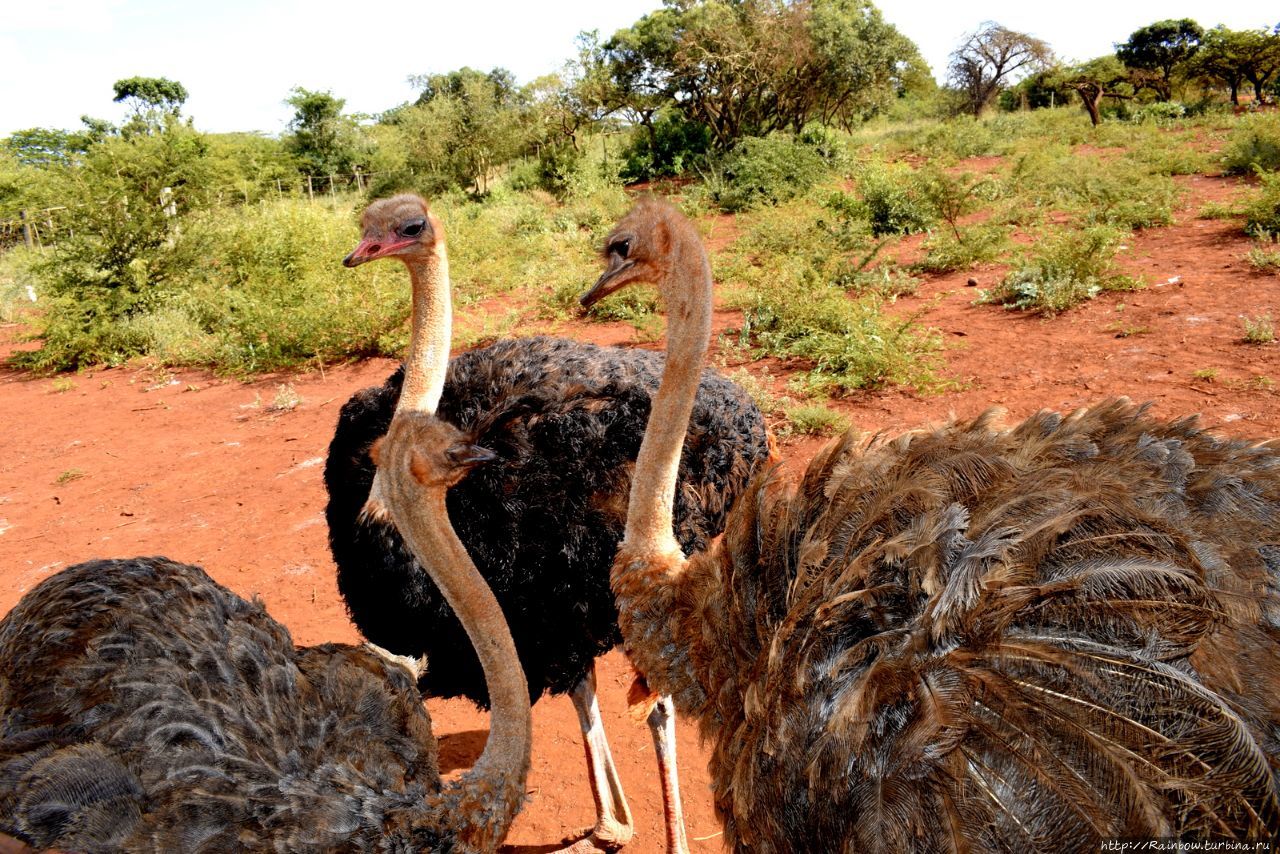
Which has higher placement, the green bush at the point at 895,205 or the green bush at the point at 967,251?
the green bush at the point at 895,205

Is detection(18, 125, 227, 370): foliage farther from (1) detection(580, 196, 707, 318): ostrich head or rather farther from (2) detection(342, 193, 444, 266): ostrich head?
(1) detection(580, 196, 707, 318): ostrich head

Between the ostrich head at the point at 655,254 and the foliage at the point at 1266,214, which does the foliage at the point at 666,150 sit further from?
the ostrich head at the point at 655,254

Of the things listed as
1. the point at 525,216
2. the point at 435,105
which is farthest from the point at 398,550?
the point at 435,105

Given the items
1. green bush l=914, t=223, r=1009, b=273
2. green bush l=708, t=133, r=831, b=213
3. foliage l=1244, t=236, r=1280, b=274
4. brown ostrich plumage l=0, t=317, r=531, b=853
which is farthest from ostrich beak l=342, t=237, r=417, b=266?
green bush l=708, t=133, r=831, b=213

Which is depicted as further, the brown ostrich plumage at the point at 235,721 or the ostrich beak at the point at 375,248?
the ostrich beak at the point at 375,248

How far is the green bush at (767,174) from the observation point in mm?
15234

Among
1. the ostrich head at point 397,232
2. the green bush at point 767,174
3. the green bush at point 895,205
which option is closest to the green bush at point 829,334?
the green bush at point 895,205

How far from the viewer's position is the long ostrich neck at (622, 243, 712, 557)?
7.80 ft

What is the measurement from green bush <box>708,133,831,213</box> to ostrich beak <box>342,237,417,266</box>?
11.9 m

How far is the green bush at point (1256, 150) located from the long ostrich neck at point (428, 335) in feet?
43.8

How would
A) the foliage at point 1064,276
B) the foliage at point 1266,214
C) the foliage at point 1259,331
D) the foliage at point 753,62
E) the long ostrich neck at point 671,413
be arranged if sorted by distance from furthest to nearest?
the foliage at point 753,62, the foliage at point 1266,214, the foliage at point 1064,276, the foliage at point 1259,331, the long ostrich neck at point 671,413

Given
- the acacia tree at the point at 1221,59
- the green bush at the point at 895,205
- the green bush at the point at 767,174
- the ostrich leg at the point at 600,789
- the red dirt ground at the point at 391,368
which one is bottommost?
the ostrich leg at the point at 600,789

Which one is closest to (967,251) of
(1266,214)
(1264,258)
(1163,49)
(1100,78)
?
(1264,258)

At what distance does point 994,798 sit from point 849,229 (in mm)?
9716
